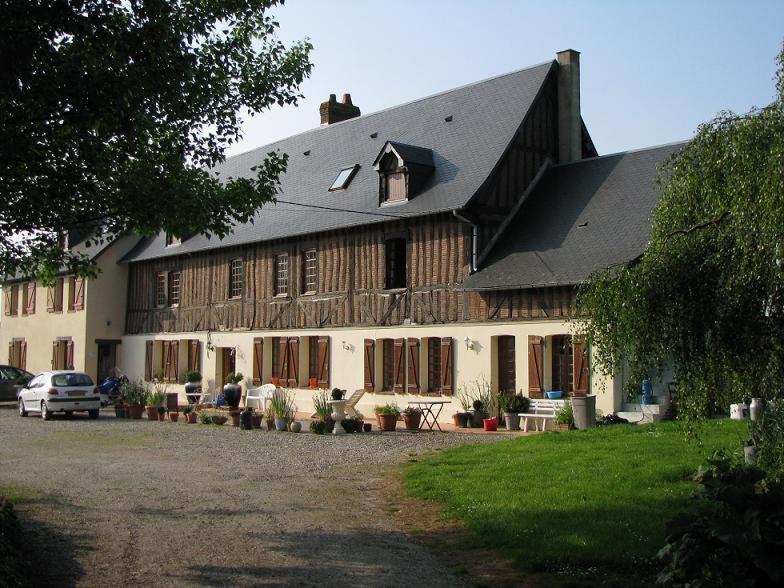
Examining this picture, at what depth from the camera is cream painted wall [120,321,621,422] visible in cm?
1908

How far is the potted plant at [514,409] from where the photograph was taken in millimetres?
18828

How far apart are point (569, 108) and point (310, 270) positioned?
28.3ft

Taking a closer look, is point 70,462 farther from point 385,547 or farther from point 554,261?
point 554,261

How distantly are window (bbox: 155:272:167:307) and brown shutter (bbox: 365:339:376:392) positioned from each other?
38.0ft

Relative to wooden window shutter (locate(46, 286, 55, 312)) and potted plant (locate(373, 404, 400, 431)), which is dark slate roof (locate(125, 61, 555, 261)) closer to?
potted plant (locate(373, 404, 400, 431))

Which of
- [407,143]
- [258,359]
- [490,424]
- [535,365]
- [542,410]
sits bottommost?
[490,424]

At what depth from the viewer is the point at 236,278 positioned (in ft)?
93.5

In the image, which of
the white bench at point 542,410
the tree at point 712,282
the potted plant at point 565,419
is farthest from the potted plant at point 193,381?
the tree at point 712,282

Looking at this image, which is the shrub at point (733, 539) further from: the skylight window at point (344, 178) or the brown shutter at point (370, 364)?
the skylight window at point (344, 178)

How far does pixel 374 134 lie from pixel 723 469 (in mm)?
22558

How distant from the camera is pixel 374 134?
27.4 meters

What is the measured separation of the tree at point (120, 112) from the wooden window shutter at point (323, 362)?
47.7 ft

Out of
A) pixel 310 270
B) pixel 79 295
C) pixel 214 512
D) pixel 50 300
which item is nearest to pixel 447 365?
pixel 310 270

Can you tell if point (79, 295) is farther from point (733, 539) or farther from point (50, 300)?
point (733, 539)
